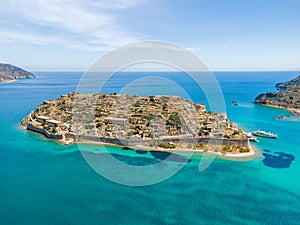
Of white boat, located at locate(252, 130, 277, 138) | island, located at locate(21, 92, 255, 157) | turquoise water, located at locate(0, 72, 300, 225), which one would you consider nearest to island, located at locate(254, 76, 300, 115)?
white boat, located at locate(252, 130, 277, 138)

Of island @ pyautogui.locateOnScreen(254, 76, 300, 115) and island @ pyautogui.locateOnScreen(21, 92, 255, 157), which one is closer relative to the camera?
island @ pyautogui.locateOnScreen(21, 92, 255, 157)

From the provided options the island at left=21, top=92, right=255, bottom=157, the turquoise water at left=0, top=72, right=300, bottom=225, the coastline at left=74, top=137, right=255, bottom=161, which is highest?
the island at left=21, top=92, right=255, bottom=157

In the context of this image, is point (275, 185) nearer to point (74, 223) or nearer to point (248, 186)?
point (248, 186)

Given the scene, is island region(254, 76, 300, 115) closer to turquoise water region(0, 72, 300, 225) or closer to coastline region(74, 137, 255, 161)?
coastline region(74, 137, 255, 161)

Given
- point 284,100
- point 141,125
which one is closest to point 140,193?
point 141,125

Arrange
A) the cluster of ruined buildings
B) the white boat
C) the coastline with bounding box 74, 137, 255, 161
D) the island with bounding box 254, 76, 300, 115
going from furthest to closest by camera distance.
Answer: the island with bounding box 254, 76, 300, 115
the white boat
the cluster of ruined buildings
the coastline with bounding box 74, 137, 255, 161

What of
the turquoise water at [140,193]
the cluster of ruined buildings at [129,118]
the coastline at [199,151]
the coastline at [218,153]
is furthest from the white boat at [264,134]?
the turquoise water at [140,193]

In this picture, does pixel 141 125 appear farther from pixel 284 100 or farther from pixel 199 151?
pixel 284 100

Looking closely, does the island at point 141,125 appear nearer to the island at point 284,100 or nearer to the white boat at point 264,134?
the white boat at point 264,134
